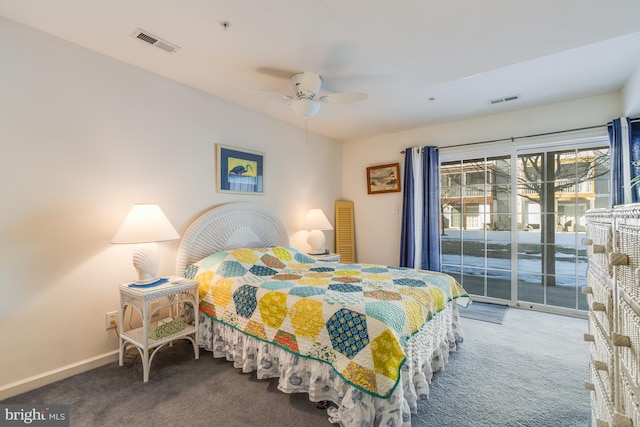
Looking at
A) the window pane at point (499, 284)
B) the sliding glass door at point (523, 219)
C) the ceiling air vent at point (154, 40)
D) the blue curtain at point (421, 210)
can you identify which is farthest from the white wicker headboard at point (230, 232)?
the window pane at point (499, 284)

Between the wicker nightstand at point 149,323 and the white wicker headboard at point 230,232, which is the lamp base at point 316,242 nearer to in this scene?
Answer: the white wicker headboard at point 230,232

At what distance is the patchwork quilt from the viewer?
1.61m

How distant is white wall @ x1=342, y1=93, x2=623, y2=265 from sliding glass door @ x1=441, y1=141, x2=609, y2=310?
0.95 ft

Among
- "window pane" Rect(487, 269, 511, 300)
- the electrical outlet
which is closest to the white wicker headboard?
the electrical outlet

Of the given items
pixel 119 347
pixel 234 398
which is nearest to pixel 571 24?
pixel 234 398

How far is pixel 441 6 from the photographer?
154 cm

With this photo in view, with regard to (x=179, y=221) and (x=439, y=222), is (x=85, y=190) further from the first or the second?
(x=439, y=222)

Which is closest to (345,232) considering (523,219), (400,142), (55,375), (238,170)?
(400,142)

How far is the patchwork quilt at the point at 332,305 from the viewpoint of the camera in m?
1.61

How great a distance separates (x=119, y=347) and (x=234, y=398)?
47.9 inches

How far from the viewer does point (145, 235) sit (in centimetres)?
225

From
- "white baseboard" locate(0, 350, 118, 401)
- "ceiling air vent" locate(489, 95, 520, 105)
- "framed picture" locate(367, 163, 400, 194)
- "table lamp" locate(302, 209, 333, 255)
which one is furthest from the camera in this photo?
"framed picture" locate(367, 163, 400, 194)

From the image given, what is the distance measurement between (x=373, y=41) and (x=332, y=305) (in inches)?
67.4

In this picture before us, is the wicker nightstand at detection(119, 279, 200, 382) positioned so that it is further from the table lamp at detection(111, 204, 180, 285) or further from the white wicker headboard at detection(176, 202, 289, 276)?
the white wicker headboard at detection(176, 202, 289, 276)
